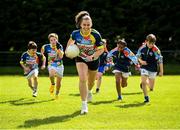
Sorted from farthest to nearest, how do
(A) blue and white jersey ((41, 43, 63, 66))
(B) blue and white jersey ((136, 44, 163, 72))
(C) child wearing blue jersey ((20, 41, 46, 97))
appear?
(C) child wearing blue jersey ((20, 41, 46, 97)) < (A) blue and white jersey ((41, 43, 63, 66)) < (B) blue and white jersey ((136, 44, 163, 72))

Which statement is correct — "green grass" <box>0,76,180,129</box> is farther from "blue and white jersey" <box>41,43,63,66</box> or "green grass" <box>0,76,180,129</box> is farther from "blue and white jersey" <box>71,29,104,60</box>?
"blue and white jersey" <box>71,29,104,60</box>

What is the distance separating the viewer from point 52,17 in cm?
4022

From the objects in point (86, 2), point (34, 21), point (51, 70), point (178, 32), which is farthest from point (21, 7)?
point (51, 70)

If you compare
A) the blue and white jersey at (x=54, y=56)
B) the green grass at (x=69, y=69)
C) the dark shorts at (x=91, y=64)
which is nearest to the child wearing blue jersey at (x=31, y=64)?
the blue and white jersey at (x=54, y=56)

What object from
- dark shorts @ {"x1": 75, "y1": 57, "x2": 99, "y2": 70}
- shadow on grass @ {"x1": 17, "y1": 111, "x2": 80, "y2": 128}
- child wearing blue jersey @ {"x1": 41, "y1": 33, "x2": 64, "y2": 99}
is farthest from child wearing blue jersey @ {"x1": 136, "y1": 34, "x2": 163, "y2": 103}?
shadow on grass @ {"x1": 17, "y1": 111, "x2": 80, "y2": 128}

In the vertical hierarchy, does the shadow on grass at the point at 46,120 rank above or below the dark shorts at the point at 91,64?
below

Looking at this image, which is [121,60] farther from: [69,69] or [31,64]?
[69,69]

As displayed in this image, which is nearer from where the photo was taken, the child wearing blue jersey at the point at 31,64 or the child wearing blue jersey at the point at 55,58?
the child wearing blue jersey at the point at 55,58

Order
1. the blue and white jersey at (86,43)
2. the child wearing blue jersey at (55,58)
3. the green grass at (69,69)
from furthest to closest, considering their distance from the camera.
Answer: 1. the green grass at (69,69)
2. the child wearing blue jersey at (55,58)
3. the blue and white jersey at (86,43)

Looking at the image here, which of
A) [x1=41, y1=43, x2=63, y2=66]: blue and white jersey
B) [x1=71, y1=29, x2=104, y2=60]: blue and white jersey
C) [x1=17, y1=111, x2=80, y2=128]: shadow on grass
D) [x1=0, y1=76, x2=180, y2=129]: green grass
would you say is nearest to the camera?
[x1=0, y1=76, x2=180, y2=129]: green grass

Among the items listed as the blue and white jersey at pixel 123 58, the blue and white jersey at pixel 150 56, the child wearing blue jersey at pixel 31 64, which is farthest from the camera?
the child wearing blue jersey at pixel 31 64

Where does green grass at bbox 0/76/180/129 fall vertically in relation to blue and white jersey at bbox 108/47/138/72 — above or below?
below

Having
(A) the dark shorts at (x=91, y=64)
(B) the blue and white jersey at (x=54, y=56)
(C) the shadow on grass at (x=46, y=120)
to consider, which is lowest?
(C) the shadow on grass at (x=46, y=120)

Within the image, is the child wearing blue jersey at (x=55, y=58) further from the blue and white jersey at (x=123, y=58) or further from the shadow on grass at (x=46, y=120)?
the shadow on grass at (x=46, y=120)
